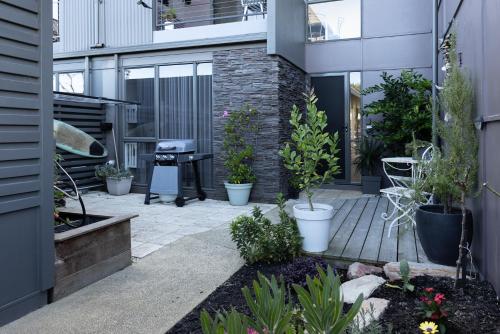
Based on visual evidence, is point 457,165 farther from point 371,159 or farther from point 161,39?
point 161,39

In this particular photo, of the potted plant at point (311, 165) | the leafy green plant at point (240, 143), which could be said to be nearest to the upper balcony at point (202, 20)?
the leafy green plant at point (240, 143)

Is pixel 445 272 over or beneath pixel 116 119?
beneath

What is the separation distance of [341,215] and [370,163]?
252 cm

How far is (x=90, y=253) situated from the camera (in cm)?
316

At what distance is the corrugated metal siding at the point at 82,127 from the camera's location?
7316 millimetres

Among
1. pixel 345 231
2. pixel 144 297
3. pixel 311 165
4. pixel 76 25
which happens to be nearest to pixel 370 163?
pixel 345 231

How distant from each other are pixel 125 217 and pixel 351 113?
19.3 ft

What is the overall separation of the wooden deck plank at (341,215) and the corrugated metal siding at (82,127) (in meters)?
4.61

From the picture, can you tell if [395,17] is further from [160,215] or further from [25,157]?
[25,157]

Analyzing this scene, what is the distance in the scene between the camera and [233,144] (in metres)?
6.84

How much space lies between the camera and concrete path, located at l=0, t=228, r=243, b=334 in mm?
2498

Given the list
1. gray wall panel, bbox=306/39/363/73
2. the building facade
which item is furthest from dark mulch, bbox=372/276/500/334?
gray wall panel, bbox=306/39/363/73

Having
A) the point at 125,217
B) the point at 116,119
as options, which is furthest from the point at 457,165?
Result: the point at 116,119

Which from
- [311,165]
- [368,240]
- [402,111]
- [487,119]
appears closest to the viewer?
[487,119]
